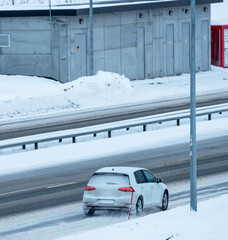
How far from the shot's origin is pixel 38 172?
2730 centimetres

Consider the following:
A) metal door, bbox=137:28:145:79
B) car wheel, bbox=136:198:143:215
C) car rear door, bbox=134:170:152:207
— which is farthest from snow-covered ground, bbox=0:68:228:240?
metal door, bbox=137:28:145:79

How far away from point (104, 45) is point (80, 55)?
8.04 ft

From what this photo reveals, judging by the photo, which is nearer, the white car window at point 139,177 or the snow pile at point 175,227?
the snow pile at point 175,227

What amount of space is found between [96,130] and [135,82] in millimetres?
21637

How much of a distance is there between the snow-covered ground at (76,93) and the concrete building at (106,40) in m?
1.65

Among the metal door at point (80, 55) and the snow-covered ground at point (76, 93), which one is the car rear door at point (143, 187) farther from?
the metal door at point (80, 55)

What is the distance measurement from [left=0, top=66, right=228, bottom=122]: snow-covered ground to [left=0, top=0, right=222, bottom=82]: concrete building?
64.8 inches

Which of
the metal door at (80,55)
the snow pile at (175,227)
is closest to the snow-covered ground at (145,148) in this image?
the snow pile at (175,227)

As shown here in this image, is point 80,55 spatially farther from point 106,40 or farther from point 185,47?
point 185,47

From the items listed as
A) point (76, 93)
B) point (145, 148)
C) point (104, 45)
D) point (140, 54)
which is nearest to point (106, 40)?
point (104, 45)

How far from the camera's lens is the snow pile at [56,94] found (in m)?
41.9

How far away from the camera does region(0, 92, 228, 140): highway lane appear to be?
36.5 meters

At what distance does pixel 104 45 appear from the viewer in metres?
53.1

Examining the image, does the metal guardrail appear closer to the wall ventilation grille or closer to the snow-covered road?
the snow-covered road
